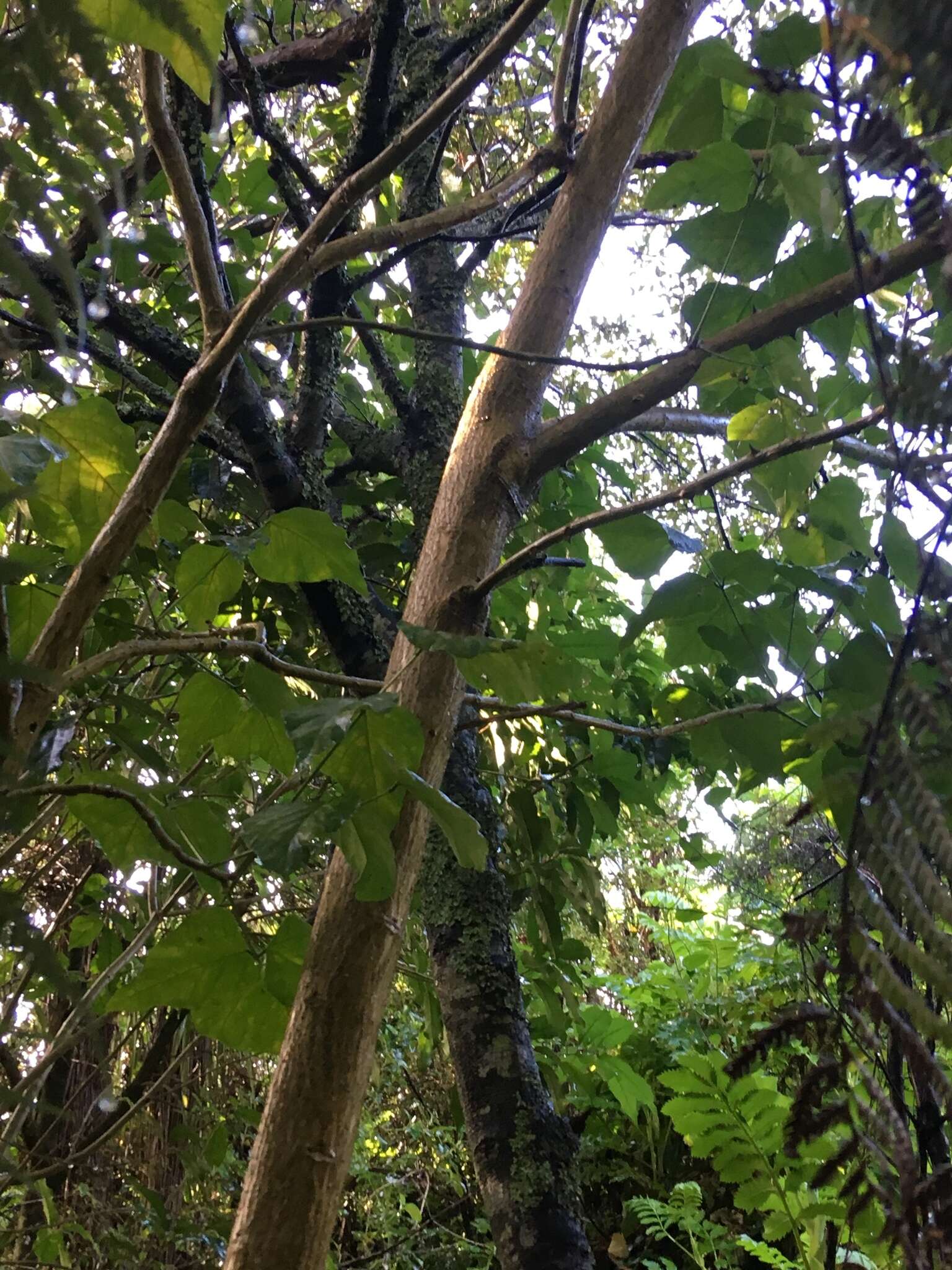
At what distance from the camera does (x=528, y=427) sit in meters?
0.82

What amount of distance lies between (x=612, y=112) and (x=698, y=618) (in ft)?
1.88

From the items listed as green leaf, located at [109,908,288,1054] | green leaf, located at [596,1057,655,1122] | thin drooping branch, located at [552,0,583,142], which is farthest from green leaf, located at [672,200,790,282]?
green leaf, located at [596,1057,655,1122]

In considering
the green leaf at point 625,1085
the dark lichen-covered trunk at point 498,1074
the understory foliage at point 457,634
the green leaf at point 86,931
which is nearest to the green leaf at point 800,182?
the understory foliage at point 457,634

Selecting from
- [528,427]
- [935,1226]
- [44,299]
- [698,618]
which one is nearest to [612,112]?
[528,427]

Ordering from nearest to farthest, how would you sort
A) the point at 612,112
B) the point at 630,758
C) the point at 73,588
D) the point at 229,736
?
1. the point at 73,588
2. the point at 229,736
3. the point at 612,112
4. the point at 630,758

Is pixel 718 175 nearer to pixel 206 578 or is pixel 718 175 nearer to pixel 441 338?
pixel 441 338

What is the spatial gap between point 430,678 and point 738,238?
0.48 metres

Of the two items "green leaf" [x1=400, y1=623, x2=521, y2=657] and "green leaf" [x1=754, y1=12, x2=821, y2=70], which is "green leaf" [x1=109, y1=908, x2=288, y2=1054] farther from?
"green leaf" [x1=754, y1=12, x2=821, y2=70]

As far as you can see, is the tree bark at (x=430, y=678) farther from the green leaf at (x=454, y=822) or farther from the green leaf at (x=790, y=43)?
the green leaf at (x=790, y=43)

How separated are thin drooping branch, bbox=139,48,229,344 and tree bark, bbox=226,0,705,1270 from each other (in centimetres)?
28

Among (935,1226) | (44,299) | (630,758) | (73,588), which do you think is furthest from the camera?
(630,758)

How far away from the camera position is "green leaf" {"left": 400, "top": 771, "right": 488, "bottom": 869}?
500 mm

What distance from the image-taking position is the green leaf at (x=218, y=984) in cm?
60

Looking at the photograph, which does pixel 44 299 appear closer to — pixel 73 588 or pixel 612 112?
pixel 73 588
